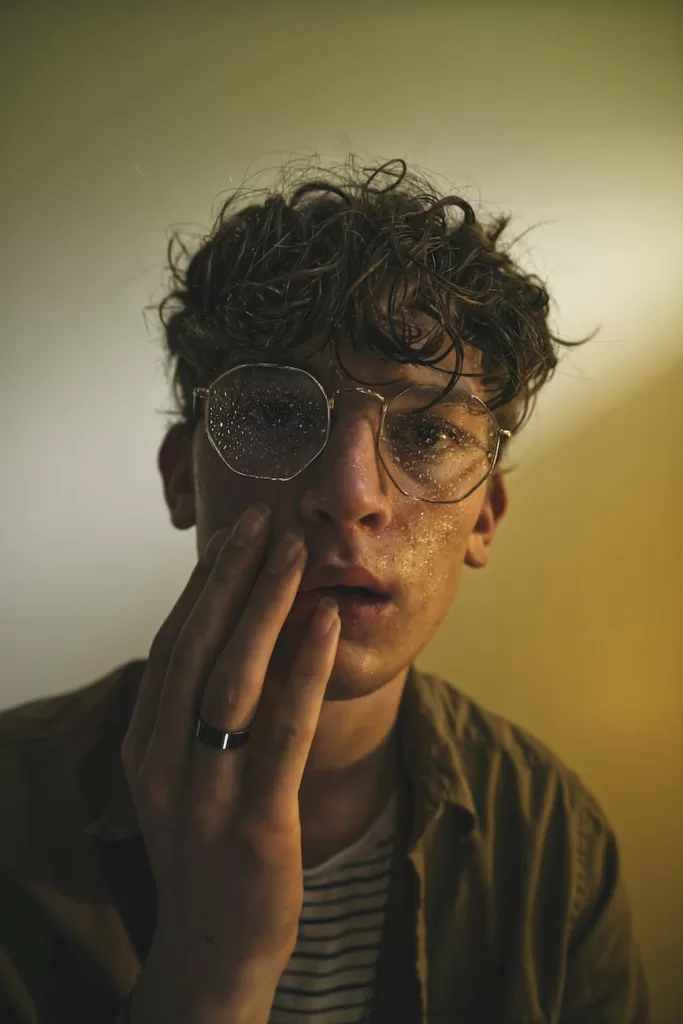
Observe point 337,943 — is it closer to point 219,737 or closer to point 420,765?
point 420,765

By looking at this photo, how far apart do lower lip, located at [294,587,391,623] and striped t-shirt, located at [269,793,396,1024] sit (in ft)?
1.15

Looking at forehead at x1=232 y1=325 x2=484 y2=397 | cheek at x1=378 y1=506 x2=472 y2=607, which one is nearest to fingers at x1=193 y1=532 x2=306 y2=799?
cheek at x1=378 y1=506 x2=472 y2=607

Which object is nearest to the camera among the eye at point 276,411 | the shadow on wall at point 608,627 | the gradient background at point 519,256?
the eye at point 276,411

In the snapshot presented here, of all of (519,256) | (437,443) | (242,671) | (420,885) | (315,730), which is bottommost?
(420,885)

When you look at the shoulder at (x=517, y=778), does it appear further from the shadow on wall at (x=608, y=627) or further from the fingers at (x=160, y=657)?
the fingers at (x=160, y=657)

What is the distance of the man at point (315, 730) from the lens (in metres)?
0.52

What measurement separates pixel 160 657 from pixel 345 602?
197 mm

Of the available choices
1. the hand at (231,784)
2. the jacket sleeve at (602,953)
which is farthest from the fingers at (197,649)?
the jacket sleeve at (602,953)

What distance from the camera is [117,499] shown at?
893mm

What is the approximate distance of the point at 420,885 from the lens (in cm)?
68

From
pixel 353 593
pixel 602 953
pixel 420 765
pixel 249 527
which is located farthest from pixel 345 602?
pixel 602 953

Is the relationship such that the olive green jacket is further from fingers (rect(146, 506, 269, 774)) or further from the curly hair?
the curly hair

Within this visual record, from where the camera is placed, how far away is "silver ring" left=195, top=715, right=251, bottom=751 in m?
0.51

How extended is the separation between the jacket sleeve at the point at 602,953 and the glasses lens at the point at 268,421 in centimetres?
68
